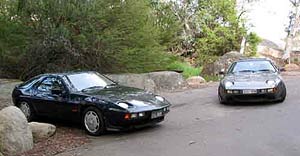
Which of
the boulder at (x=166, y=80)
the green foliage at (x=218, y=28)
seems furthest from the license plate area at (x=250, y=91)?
the green foliage at (x=218, y=28)

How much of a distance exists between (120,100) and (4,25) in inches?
441

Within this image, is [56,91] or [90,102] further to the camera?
[56,91]

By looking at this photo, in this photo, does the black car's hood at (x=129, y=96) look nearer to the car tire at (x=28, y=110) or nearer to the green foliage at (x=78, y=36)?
the car tire at (x=28, y=110)

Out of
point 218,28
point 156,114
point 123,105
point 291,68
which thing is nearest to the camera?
point 123,105

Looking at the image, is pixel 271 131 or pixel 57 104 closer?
pixel 271 131

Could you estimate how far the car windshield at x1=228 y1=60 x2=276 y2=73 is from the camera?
44.5 ft

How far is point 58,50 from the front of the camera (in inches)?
695

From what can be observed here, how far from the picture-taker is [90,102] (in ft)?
31.2

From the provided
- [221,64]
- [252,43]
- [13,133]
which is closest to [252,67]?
[13,133]

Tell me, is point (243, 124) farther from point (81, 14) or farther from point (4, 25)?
point (4, 25)

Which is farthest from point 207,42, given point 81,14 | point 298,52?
point 81,14

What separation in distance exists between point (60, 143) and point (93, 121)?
844 millimetres

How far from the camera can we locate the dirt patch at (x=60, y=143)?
8.36m

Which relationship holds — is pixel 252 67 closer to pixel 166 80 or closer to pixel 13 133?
pixel 166 80
